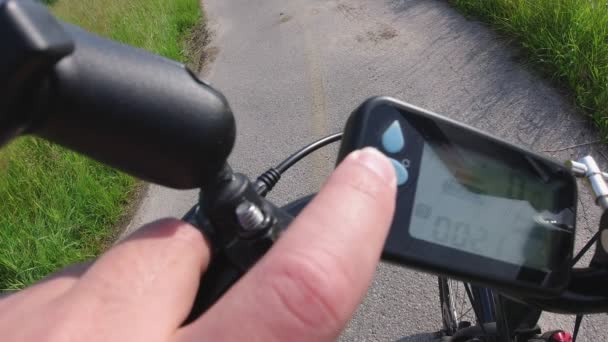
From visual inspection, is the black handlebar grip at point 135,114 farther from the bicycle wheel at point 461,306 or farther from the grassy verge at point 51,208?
the grassy verge at point 51,208

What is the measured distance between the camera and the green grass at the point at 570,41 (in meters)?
3.28

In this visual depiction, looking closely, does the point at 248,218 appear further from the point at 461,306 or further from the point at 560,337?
the point at 461,306

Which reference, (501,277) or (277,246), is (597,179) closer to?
(501,277)

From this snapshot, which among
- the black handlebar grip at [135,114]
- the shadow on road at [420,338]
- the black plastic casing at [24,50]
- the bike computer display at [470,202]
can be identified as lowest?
the shadow on road at [420,338]

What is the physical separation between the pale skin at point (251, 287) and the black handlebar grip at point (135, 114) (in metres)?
0.13

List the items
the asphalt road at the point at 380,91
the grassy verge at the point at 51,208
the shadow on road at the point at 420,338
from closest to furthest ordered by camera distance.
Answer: the shadow on road at the point at 420,338 < the asphalt road at the point at 380,91 < the grassy verge at the point at 51,208

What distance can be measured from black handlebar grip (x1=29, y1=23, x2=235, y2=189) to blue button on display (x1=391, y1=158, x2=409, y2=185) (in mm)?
271

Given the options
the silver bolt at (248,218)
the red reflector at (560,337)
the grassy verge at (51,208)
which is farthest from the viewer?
the grassy verge at (51,208)

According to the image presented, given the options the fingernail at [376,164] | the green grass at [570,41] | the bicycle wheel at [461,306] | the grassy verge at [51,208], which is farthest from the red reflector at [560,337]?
the grassy verge at [51,208]

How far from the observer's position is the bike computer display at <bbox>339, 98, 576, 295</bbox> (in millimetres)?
801

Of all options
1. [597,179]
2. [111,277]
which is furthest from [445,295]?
[111,277]

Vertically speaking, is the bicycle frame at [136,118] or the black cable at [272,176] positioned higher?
the bicycle frame at [136,118]

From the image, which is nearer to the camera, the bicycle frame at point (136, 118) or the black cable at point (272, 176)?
the bicycle frame at point (136, 118)

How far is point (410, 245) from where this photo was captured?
0.78 meters
